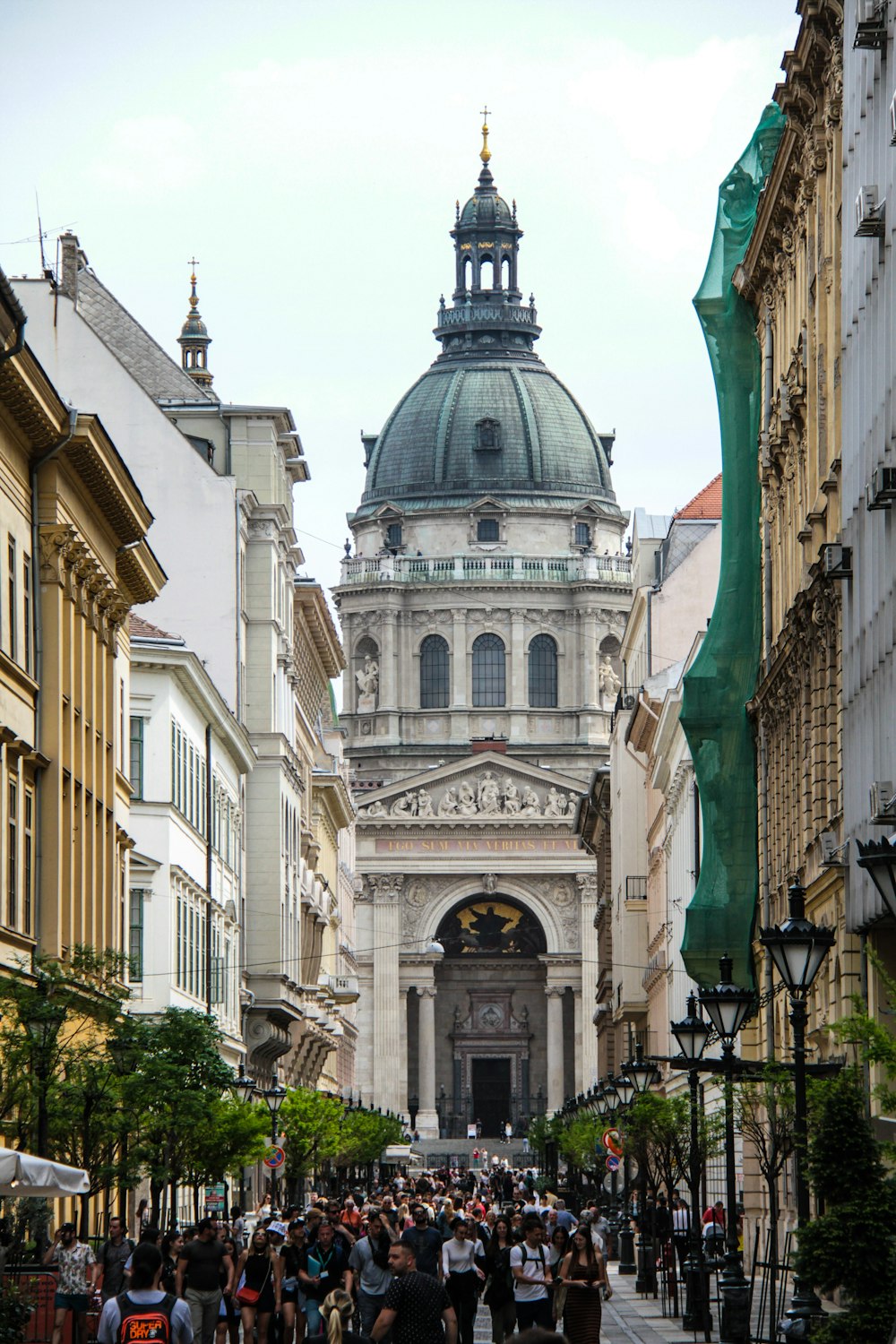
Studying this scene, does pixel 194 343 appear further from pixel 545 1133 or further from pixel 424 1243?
pixel 424 1243

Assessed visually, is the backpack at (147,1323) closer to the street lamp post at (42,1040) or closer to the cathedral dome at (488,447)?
the street lamp post at (42,1040)

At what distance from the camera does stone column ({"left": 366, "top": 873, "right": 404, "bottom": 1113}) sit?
143 meters

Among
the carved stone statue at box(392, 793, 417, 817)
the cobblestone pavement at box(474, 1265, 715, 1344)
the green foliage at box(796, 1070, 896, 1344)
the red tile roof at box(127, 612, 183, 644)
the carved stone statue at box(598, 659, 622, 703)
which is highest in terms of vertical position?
the carved stone statue at box(598, 659, 622, 703)

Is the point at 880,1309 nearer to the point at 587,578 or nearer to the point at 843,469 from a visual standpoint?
the point at 843,469

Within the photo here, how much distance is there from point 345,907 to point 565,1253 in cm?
9363

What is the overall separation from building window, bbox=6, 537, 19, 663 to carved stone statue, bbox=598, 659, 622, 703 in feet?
406

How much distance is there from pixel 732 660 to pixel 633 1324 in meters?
14.2

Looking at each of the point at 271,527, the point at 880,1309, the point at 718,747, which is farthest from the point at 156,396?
the point at 880,1309

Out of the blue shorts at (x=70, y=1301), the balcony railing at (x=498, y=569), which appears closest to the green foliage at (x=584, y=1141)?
the blue shorts at (x=70, y=1301)

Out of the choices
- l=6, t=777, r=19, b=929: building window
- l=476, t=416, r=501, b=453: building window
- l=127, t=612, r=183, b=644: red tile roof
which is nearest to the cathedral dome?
l=476, t=416, r=501, b=453: building window

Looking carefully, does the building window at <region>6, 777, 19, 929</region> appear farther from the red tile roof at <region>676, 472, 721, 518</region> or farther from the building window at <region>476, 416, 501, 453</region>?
the building window at <region>476, 416, 501, 453</region>

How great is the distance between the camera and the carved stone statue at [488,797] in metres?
145

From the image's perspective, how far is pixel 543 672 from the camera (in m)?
159

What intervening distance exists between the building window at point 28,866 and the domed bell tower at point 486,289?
13648cm
